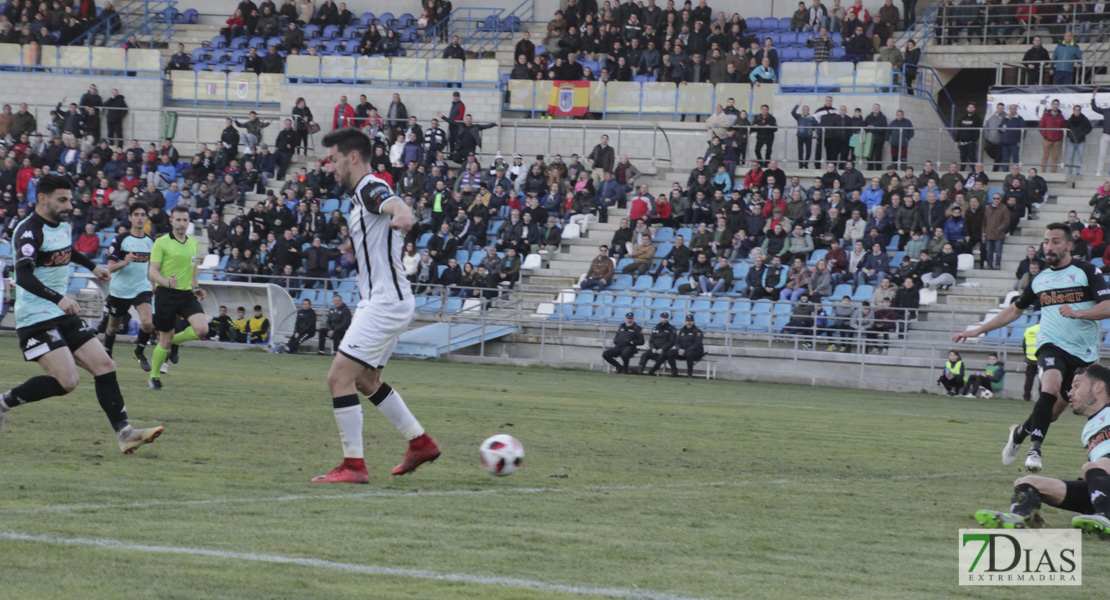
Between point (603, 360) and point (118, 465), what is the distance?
63.4 ft

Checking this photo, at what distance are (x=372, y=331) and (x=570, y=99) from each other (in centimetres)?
2873

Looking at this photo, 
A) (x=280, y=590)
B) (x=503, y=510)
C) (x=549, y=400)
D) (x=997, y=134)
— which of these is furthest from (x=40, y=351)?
(x=997, y=134)

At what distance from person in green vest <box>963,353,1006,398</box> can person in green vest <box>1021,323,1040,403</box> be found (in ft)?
1.65

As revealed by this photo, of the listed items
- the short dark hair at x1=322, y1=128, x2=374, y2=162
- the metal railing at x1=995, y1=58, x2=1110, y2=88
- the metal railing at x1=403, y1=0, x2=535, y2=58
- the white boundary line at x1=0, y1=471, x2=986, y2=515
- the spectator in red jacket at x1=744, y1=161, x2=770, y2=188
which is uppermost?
the metal railing at x1=403, y1=0, x2=535, y2=58

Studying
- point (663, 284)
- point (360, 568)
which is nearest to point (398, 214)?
point (360, 568)

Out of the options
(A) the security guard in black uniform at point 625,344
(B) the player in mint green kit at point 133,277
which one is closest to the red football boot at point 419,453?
(B) the player in mint green kit at point 133,277

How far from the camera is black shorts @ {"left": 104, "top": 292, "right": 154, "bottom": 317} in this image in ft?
51.9

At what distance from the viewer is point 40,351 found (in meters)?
9.39

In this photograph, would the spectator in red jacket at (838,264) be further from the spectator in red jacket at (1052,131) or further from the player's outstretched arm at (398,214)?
the player's outstretched arm at (398,214)

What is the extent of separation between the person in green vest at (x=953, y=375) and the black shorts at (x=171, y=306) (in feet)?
47.5

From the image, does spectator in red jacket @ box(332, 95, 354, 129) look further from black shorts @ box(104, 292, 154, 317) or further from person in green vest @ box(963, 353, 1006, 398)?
black shorts @ box(104, 292, 154, 317)

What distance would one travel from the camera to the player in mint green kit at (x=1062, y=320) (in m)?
10.8

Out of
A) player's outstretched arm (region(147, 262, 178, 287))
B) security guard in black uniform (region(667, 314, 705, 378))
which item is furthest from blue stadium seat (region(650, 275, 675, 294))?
player's outstretched arm (region(147, 262, 178, 287))

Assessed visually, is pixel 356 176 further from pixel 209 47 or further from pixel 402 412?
pixel 209 47
